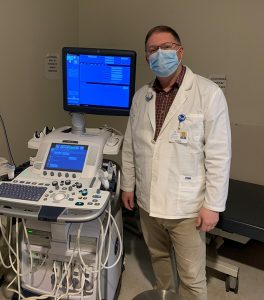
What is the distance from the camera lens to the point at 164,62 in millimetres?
1527

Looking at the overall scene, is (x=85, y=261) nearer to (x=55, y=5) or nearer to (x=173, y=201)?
(x=173, y=201)

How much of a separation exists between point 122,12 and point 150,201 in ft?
5.60

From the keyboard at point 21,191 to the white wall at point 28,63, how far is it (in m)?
0.81

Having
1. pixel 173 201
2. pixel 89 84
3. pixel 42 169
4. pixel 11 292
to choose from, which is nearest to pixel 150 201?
pixel 173 201

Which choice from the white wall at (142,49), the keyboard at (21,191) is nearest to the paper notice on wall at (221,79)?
the white wall at (142,49)

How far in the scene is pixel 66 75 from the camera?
1.83 meters

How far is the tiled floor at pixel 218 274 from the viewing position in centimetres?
210

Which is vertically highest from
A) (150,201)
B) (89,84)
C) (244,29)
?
(244,29)

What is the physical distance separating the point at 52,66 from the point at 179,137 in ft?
4.76

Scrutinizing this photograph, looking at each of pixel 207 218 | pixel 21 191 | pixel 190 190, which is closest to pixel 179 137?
pixel 190 190

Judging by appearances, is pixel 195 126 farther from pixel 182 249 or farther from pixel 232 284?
pixel 232 284

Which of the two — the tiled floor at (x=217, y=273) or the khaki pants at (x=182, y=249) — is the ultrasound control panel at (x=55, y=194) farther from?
the tiled floor at (x=217, y=273)

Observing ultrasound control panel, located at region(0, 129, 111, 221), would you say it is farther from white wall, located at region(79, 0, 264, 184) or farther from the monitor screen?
white wall, located at region(79, 0, 264, 184)

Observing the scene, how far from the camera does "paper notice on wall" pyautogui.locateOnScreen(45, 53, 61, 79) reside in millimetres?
2539
